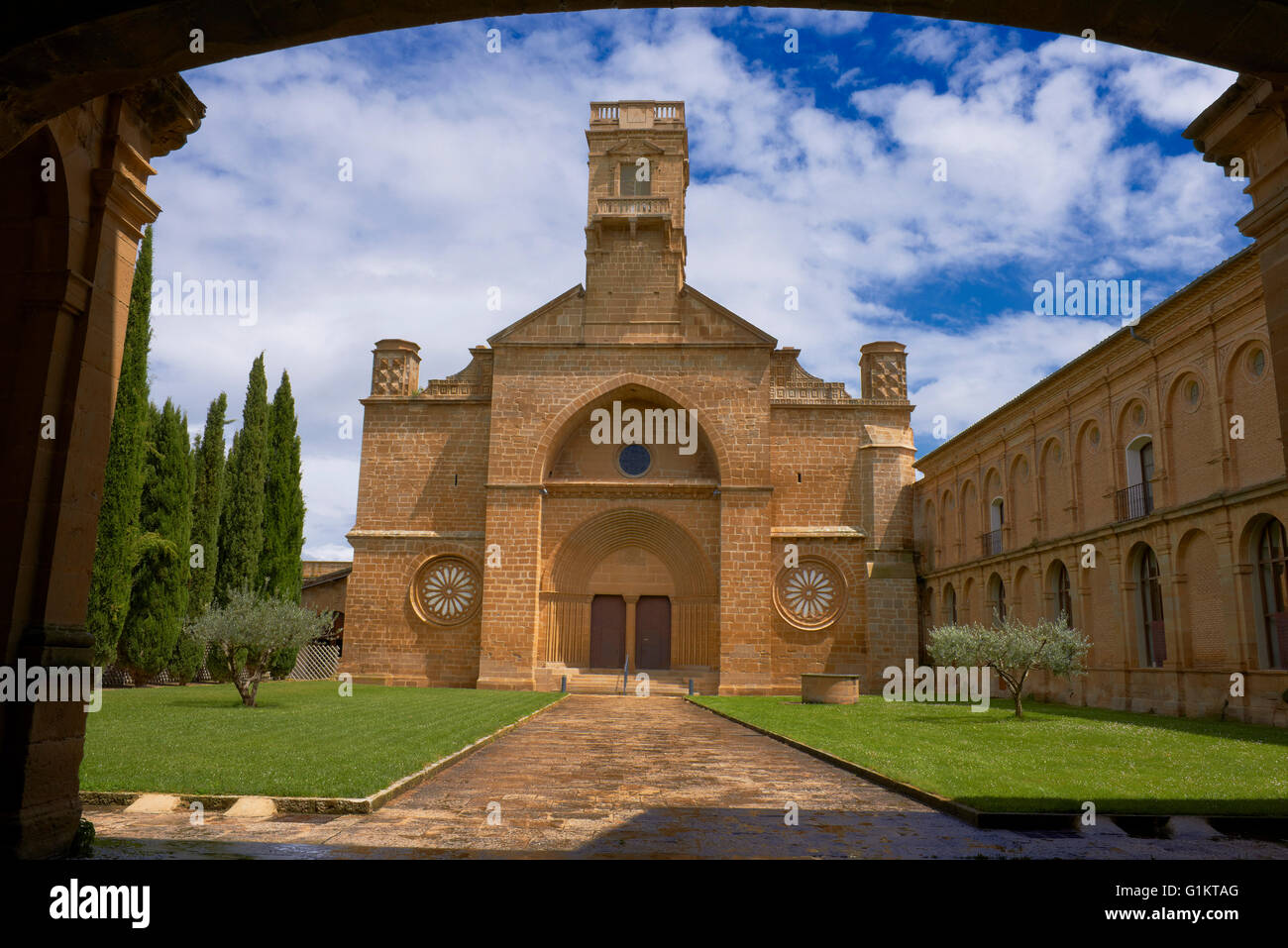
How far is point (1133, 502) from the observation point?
20938mm

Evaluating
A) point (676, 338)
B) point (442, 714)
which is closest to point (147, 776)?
point (442, 714)

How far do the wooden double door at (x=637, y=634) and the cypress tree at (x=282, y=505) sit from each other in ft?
32.7

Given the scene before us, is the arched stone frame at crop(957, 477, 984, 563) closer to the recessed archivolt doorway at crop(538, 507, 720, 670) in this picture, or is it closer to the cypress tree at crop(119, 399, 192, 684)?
the recessed archivolt doorway at crop(538, 507, 720, 670)

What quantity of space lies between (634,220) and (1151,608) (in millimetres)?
18623

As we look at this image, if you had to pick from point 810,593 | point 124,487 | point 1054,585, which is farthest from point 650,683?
point 124,487

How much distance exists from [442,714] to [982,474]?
2012 cm

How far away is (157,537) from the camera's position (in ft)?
79.4

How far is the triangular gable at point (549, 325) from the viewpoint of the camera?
29.1m

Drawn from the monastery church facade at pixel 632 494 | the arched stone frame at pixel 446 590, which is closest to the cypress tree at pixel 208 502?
the monastery church facade at pixel 632 494

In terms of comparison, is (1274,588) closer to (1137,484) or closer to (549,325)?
(1137,484)

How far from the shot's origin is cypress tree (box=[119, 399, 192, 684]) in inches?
943

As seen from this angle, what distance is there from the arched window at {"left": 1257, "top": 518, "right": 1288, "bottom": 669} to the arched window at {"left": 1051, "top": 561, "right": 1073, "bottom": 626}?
21.2ft

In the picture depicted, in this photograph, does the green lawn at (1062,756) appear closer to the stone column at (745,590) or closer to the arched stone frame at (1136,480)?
the arched stone frame at (1136,480)

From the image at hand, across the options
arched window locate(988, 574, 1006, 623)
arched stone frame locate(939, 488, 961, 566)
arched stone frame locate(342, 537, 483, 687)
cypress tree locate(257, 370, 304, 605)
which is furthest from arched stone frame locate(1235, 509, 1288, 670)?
cypress tree locate(257, 370, 304, 605)
